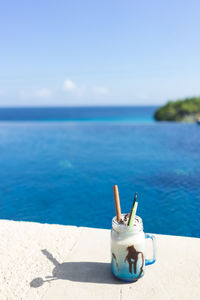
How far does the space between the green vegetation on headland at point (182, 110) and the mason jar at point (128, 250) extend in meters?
32.1

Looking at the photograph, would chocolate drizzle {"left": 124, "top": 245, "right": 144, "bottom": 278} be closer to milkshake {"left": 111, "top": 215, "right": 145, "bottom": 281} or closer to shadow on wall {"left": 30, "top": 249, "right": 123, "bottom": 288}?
milkshake {"left": 111, "top": 215, "right": 145, "bottom": 281}

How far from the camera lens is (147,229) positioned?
5.14 meters

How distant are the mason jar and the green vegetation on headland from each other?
32099mm

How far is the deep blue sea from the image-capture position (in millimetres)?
5684

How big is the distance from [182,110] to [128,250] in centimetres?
3323

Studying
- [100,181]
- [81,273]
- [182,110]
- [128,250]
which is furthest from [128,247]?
[182,110]

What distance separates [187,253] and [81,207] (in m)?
3.38

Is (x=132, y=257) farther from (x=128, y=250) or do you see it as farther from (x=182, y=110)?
(x=182, y=110)

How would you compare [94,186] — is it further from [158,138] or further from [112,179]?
[158,138]

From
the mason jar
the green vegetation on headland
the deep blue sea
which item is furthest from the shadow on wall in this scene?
the green vegetation on headland

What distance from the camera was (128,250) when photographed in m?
2.52

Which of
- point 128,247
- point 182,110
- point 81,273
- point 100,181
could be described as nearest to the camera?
point 128,247

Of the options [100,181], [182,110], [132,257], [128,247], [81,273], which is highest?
[182,110]

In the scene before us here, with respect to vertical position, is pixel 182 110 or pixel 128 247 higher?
pixel 182 110
